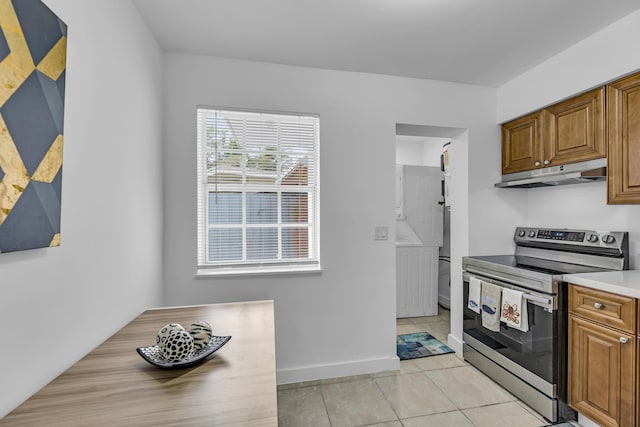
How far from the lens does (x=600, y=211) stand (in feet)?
7.50

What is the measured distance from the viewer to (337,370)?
8.03ft

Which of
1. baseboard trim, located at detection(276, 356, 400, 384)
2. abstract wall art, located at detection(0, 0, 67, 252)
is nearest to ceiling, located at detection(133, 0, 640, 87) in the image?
abstract wall art, located at detection(0, 0, 67, 252)

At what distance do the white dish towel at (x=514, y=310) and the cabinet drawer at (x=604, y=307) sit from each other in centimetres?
26

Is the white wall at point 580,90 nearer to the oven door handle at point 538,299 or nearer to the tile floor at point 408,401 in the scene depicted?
the oven door handle at point 538,299

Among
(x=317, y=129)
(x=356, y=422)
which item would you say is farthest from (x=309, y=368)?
(x=317, y=129)

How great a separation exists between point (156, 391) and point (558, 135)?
2.90 metres

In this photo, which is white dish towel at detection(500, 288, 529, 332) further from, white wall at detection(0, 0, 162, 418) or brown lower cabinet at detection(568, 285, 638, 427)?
white wall at detection(0, 0, 162, 418)

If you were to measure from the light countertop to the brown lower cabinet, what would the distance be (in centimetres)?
4

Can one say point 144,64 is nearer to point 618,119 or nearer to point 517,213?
point 618,119

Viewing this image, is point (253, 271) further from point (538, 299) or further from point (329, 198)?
point (538, 299)

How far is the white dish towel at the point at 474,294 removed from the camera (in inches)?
96.9

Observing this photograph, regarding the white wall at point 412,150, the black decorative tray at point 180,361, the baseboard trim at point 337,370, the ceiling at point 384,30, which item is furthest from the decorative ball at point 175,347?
the white wall at point 412,150

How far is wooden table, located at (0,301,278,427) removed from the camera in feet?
2.72

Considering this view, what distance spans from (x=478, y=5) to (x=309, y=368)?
2.65 meters
